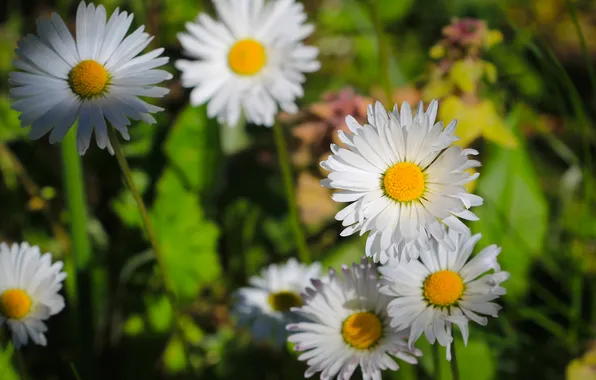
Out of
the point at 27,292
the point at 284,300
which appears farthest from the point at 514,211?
the point at 27,292

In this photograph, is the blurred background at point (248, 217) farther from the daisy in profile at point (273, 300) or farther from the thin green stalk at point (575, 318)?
the daisy in profile at point (273, 300)

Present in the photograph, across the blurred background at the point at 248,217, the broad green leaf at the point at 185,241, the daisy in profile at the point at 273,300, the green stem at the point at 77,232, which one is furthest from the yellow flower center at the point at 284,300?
the green stem at the point at 77,232

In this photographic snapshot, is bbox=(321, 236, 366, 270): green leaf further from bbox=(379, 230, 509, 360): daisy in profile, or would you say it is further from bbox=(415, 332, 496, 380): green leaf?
bbox=(379, 230, 509, 360): daisy in profile

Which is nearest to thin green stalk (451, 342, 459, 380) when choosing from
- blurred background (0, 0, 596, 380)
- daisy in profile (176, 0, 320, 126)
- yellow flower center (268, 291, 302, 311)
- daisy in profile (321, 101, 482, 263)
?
daisy in profile (321, 101, 482, 263)

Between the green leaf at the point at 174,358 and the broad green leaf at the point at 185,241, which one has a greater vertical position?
the broad green leaf at the point at 185,241

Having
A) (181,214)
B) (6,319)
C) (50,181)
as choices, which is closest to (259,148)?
(181,214)

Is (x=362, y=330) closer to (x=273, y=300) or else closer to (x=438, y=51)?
(x=273, y=300)
